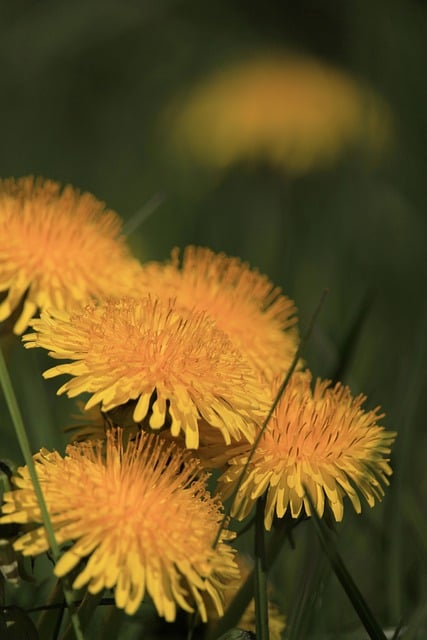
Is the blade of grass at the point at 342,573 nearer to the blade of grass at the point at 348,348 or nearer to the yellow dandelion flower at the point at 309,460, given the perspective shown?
the yellow dandelion flower at the point at 309,460

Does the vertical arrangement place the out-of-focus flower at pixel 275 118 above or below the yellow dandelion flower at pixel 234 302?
above

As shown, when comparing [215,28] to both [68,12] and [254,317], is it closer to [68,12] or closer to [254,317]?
[68,12]

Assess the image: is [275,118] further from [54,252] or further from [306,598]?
[306,598]

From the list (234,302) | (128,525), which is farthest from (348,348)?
(128,525)

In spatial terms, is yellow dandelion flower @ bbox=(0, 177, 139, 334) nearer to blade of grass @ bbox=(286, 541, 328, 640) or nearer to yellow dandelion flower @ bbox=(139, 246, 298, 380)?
yellow dandelion flower @ bbox=(139, 246, 298, 380)

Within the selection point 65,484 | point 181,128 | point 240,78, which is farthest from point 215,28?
point 65,484

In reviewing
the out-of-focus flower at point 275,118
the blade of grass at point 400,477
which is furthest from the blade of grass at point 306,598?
the out-of-focus flower at point 275,118

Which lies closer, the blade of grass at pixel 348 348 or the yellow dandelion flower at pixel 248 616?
the yellow dandelion flower at pixel 248 616
